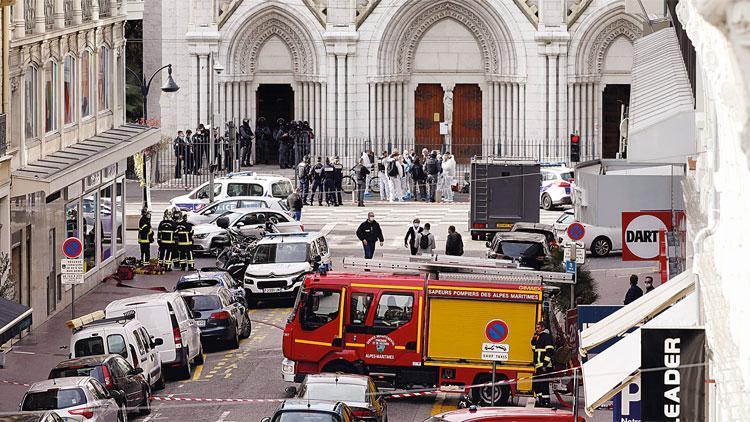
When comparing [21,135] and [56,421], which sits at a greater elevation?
[21,135]

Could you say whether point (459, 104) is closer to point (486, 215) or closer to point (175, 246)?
point (486, 215)

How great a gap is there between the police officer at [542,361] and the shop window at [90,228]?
14905 millimetres

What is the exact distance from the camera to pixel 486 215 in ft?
137

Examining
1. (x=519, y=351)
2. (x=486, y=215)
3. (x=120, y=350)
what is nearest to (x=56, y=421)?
(x=120, y=350)

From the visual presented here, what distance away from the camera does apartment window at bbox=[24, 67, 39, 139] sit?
1219 inches

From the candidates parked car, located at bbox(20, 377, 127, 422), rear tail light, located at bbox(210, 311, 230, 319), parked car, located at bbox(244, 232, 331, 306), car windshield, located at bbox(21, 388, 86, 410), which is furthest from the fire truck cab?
parked car, located at bbox(244, 232, 331, 306)

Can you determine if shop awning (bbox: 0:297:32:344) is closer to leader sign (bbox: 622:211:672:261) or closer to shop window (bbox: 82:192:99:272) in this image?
leader sign (bbox: 622:211:672:261)

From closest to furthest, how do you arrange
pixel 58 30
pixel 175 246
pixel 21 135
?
pixel 21 135 → pixel 58 30 → pixel 175 246

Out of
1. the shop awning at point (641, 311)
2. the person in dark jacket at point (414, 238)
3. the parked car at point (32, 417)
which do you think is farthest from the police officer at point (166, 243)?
the shop awning at point (641, 311)

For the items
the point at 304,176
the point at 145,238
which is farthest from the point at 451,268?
the point at 304,176

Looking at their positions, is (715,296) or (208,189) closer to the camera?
(715,296)

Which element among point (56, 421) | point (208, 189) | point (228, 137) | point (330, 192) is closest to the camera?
point (56, 421)

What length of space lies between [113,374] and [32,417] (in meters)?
4.05

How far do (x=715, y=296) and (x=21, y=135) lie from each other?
76.7 ft
